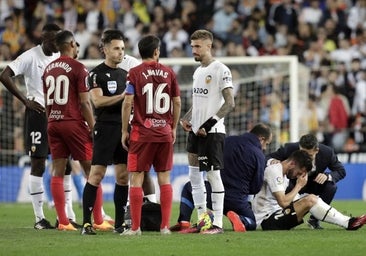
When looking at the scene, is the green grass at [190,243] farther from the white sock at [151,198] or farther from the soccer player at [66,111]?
the white sock at [151,198]

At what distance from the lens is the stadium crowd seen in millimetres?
23906

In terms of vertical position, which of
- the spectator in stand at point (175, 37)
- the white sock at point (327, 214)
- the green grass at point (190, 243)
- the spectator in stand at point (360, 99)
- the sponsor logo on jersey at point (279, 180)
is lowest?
the green grass at point (190, 243)

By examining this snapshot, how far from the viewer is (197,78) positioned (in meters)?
13.0

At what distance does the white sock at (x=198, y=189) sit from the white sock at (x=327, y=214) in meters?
1.29

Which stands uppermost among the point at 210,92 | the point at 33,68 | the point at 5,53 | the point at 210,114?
the point at 5,53

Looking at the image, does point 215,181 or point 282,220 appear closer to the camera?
point 215,181

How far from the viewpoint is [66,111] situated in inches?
524

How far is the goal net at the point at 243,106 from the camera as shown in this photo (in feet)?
69.7

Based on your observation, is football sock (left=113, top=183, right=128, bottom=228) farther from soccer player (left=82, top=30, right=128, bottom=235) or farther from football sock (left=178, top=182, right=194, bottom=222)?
football sock (left=178, top=182, right=194, bottom=222)

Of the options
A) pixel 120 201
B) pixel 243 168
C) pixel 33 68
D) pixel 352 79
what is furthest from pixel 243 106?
pixel 120 201

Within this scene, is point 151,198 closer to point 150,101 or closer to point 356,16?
point 150,101

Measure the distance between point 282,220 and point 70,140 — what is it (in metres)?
2.64

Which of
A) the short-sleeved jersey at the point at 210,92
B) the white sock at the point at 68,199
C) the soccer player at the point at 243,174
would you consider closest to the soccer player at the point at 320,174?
the soccer player at the point at 243,174

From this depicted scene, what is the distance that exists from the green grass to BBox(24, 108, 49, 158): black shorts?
1.07m
